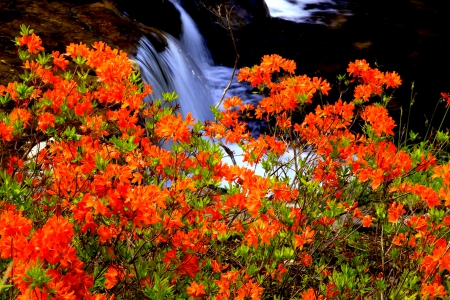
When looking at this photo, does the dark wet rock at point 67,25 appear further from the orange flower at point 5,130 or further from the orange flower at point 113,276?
the orange flower at point 113,276

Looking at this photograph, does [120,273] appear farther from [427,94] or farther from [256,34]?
[256,34]

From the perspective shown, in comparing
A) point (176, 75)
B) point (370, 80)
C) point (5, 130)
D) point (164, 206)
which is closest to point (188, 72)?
point (176, 75)

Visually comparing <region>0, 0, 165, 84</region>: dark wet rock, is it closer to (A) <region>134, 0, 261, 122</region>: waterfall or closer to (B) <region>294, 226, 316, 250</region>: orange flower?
(A) <region>134, 0, 261, 122</region>: waterfall

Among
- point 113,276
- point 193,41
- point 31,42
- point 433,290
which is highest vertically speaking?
point 31,42

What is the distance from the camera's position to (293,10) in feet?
37.1

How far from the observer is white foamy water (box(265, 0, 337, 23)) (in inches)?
424

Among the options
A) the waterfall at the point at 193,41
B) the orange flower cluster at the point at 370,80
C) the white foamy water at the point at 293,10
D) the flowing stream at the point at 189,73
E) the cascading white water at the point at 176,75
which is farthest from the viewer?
the white foamy water at the point at 293,10

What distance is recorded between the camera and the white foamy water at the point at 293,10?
10.8 meters

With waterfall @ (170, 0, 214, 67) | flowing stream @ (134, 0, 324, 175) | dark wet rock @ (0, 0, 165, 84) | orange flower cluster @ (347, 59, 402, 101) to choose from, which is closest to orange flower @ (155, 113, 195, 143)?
orange flower cluster @ (347, 59, 402, 101)

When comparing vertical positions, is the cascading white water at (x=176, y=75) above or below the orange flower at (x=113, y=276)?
below

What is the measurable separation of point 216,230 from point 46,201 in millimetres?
759

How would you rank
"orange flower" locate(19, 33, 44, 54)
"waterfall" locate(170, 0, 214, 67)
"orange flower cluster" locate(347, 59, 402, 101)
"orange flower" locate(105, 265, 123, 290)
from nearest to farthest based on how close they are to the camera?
"orange flower" locate(105, 265, 123, 290) → "orange flower" locate(19, 33, 44, 54) → "orange flower cluster" locate(347, 59, 402, 101) → "waterfall" locate(170, 0, 214, 67)

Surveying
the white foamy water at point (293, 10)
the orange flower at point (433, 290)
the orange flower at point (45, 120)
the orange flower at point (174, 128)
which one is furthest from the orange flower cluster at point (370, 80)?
the white foamy water at point (293, 10)

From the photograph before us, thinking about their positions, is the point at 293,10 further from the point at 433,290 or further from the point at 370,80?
the point at 433,290
